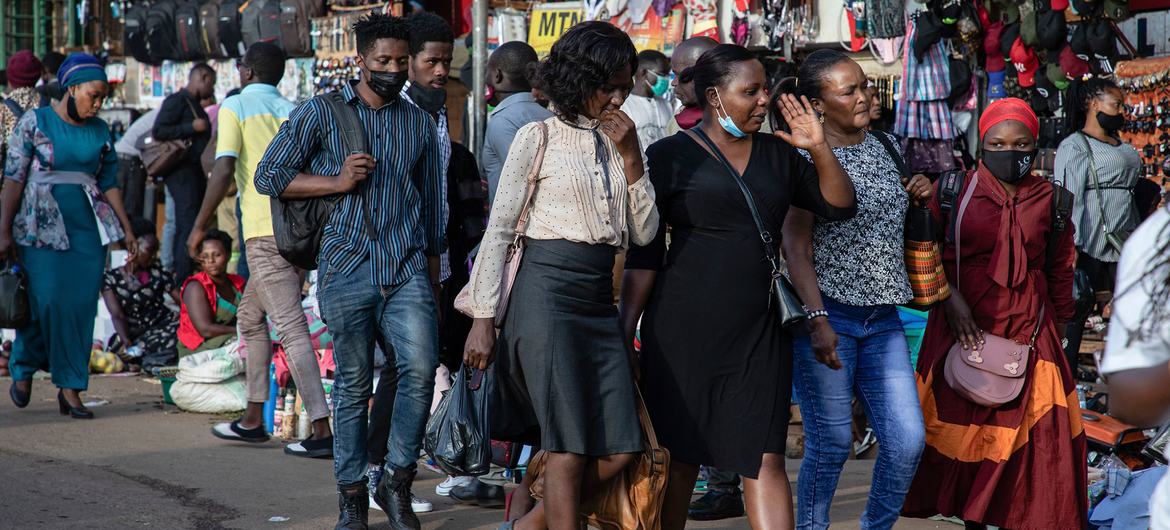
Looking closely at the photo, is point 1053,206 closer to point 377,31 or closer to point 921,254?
point 921,254

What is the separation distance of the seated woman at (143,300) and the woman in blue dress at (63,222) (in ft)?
7.74

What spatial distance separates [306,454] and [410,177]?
7.49 feet

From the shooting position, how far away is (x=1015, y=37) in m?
8.97

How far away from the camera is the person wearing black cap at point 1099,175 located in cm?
821

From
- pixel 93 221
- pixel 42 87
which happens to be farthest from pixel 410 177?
pixel 42 87

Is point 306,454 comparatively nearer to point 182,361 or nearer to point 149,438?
point 149,438

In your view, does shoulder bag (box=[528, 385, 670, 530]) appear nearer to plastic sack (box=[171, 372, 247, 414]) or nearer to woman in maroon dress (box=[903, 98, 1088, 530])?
woman in maroon dress (box=[903, 98, 1088, 530])

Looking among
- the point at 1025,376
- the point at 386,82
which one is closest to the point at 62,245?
the point at 386,82

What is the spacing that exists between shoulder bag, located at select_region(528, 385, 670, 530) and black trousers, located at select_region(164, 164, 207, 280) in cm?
764

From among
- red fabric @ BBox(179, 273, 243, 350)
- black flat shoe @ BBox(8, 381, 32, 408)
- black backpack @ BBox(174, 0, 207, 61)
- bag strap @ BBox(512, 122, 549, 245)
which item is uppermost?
black backpack @ BBox(174, 0, 207, 61)

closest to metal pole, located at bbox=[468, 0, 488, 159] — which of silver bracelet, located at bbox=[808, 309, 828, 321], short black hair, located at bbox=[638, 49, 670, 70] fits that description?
short black hair, located at bbox=[638, 49, 670, 70]

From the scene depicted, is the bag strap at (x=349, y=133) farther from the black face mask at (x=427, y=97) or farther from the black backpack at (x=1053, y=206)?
the black backpack at (x=1053, y=206)

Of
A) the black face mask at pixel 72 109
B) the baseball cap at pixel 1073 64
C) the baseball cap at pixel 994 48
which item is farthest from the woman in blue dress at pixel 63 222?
the baseball cap at pixel 1073 64

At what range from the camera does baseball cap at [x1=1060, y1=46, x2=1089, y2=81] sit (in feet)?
28.8
